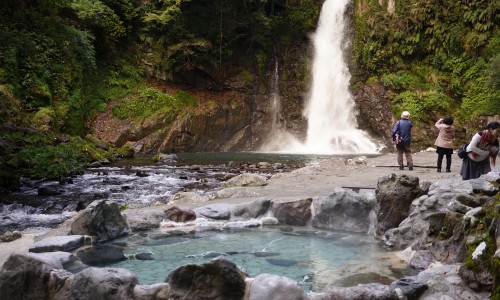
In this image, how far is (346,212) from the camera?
6820mm

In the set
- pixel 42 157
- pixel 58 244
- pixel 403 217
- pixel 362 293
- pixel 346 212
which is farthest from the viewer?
pixel 42 157

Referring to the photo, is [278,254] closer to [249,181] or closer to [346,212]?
[346,212]

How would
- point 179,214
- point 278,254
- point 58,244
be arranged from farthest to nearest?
1. point 179,214
2. point 278,254
3. point 58,244

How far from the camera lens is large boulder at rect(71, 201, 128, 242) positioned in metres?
6.03

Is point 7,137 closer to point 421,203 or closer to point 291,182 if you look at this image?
point 291,182

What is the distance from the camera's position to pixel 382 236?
6180 mm

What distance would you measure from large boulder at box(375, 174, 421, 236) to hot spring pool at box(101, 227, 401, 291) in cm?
35

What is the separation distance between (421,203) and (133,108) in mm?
24396

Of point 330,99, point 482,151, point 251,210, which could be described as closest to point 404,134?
point 482,151

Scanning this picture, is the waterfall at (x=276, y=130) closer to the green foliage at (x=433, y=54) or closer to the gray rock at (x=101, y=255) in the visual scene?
the green foliage at (x=433, y=54)

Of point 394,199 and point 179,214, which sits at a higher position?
point 394,199

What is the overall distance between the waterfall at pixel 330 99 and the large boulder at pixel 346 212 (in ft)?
73.2

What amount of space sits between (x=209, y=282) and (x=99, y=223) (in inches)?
108

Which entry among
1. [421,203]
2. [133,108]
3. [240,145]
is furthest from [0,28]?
[240,145]
